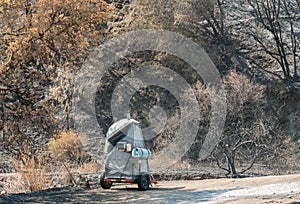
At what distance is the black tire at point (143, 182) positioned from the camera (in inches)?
680

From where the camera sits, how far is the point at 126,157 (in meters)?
17.4

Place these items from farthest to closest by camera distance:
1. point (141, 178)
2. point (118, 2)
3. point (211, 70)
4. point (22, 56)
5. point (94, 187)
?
point (118, 2), point (211, 70), point (94, 187), point (141, 178), point (22, 56)

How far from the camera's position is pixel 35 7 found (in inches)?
644

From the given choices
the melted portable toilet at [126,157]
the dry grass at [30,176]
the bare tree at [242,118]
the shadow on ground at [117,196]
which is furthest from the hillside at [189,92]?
the shadow on ground at [117,196]

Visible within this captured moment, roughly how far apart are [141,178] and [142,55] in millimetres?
24880

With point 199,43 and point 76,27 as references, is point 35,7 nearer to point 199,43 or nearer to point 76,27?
point 76,27

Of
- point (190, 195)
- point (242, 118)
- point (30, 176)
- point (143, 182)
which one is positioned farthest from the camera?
point (242, 118)

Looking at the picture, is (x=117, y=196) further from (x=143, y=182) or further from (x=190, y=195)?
(x=190, y=195)

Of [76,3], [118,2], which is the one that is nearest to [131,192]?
[76,3]

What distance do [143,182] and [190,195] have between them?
2701mm

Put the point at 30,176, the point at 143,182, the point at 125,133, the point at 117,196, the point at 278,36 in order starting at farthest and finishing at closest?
the point at 278,36
the point at 30,176
the point at 125,133
the point at 143,182
the point at 117,196

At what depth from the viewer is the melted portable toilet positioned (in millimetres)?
17328

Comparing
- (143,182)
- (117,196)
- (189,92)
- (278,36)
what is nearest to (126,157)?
(143,182)

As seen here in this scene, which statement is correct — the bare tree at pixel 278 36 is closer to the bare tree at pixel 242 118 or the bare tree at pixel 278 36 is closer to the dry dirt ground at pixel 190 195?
the bare tree at pixel 242 118
